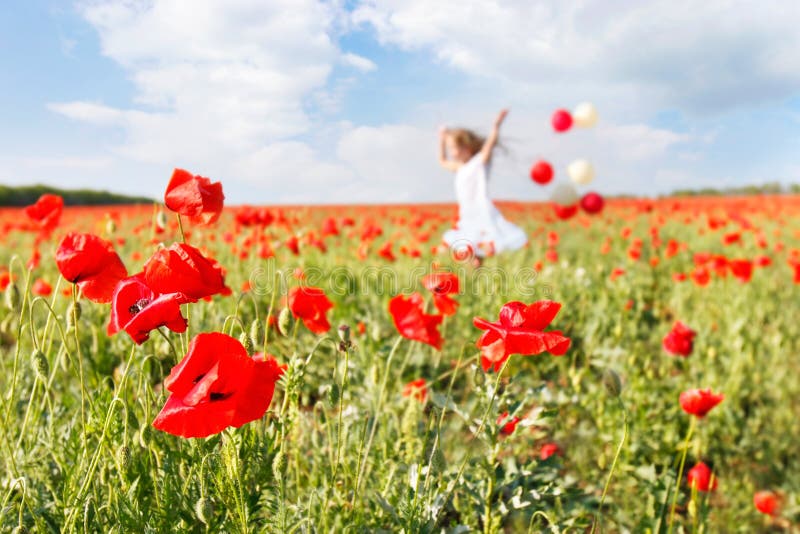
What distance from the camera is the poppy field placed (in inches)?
41.9

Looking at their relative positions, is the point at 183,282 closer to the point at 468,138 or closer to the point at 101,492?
the point at 101,492

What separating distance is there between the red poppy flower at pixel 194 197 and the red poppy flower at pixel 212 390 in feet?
1.09

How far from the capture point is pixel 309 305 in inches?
60.4

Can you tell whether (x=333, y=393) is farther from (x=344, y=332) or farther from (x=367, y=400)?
(x=367, y=400)

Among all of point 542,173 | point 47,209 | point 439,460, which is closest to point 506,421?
point 439,460

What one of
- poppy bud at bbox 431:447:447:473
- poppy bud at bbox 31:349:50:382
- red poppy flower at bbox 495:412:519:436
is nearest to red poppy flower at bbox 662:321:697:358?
red poppy flower at bbox 495:412:519:436

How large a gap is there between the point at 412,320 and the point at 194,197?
685 millimetres

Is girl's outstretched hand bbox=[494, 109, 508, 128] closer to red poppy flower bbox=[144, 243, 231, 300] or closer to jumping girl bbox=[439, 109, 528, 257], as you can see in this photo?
jumping girl bbox=[439, 109, 528, 257]

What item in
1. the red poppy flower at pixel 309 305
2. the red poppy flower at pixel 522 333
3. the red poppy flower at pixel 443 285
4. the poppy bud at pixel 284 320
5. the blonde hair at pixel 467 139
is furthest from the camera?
the blonde hair at pixel 467 139

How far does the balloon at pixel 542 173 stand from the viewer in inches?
234

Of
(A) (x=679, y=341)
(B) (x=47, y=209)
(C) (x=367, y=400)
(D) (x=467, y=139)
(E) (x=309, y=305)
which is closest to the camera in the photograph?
(E) (x=309, y=305)

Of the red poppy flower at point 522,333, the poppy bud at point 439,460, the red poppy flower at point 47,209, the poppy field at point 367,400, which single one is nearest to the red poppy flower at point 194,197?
the poppy field at point 367,400

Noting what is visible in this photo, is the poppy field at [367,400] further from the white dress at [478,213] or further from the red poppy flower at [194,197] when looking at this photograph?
the white dress at [478,213]

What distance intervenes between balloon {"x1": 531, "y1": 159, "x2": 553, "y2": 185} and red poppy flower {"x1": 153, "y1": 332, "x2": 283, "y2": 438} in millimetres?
5242
